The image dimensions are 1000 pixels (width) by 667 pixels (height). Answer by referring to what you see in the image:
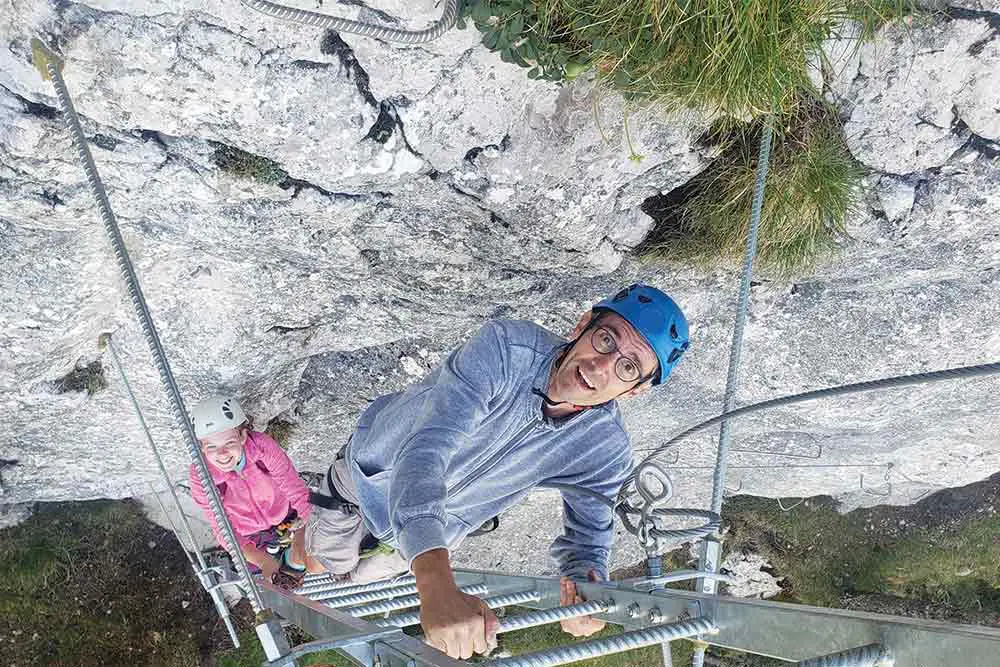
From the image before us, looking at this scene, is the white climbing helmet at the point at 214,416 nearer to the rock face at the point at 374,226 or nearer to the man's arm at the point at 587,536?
the rock face at the point at 374,226

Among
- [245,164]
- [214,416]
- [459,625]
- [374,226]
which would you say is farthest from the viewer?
[214,416]

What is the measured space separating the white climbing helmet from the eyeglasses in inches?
123

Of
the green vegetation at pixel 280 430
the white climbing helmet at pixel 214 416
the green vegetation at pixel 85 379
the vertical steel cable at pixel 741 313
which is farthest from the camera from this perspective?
the green vegetation at pixel 280 430

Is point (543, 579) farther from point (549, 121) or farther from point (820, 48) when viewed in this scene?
point (820, 48)

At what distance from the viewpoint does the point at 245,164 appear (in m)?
3.69

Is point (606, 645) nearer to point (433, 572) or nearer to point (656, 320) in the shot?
point (433, 572)

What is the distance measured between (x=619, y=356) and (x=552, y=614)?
44.2 inches

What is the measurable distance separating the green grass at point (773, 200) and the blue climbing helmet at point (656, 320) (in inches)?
46.3

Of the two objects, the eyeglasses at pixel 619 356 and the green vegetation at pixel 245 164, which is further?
the green vegetation at pixel 245 164

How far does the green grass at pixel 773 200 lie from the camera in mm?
3898

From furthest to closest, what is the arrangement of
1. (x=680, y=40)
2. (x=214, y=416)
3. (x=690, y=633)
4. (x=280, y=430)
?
(x=280, y=430) → (x=214, y=416) → (x=680, y=40) → (x=690, y=633)

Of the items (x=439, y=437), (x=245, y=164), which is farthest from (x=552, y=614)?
(x=245, y=164)

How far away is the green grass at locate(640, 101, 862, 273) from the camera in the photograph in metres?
3.90

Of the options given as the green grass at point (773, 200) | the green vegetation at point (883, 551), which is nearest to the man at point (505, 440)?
the green grass at point (773, 200)
